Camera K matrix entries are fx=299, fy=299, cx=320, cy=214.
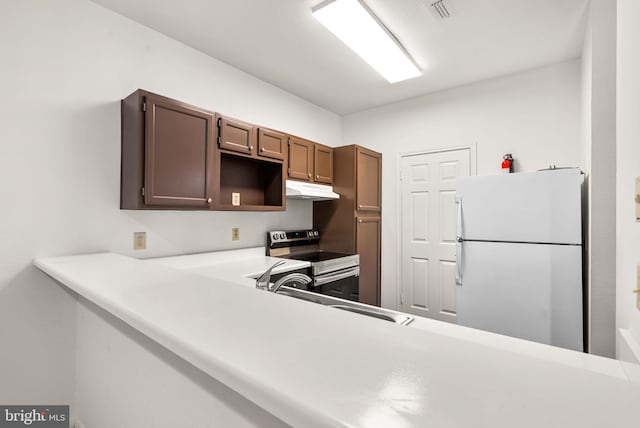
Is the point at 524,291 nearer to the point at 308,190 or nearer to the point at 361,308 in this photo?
the point at 361,308

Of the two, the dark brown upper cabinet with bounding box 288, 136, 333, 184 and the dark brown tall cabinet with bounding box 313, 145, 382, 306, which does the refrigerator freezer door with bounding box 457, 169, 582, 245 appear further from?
the dark brown upper cabinet with bounding box 288, 136, 333, 184

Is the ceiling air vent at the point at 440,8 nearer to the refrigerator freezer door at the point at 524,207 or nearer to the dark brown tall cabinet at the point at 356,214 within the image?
the refrigerator freezer door at the point at 524,207

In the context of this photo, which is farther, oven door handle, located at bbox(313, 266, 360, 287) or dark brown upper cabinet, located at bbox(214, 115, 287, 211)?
oven door handle, located at bbox(313, 266, 360, 287)

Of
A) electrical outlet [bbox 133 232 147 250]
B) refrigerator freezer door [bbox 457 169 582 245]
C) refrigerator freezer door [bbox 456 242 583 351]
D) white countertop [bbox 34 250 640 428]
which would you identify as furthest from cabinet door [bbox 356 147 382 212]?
white countertop [bbox 34 250 640 428]

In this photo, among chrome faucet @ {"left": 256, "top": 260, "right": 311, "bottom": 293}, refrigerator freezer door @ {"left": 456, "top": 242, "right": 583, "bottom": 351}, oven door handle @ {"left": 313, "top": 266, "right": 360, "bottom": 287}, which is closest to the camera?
chrome faucet @ {"left": 256, "top": 260, "right": 311, "bottom": 293}

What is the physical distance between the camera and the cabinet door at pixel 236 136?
232 centimetres

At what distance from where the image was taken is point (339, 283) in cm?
289

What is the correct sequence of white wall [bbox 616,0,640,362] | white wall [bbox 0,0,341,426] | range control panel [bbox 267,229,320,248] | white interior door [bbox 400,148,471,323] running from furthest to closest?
1. white interior door [bbox 400,148,471,323]
2. range control panel [bbox 267,229,320,248]
3. white wall [bbox 0,0,341,426]
4. white wall [bbox 616,0,640,362]

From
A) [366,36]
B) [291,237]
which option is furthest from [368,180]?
[366,36]

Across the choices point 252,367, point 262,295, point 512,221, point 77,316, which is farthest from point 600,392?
point 77,316

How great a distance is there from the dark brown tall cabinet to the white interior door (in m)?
0.34

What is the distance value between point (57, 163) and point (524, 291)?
10.6 feet

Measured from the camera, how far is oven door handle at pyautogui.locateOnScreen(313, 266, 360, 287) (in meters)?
2.63

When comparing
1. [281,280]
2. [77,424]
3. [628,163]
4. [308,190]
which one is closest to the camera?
[628,163]
